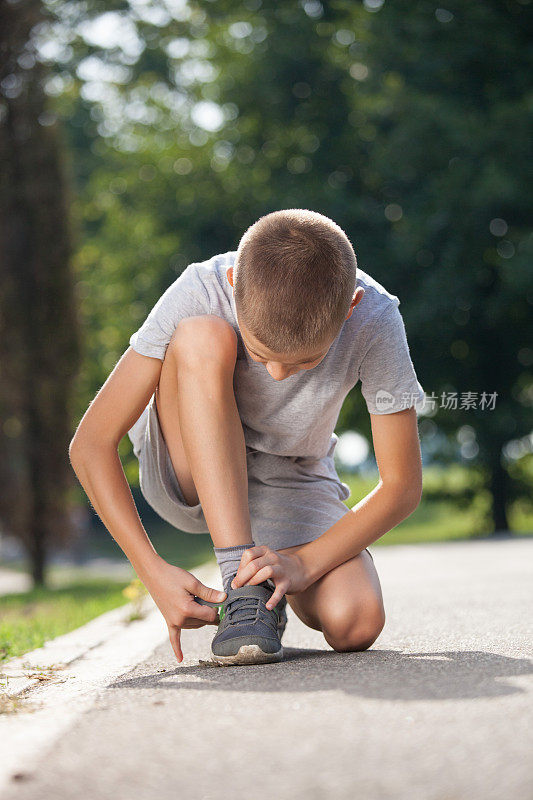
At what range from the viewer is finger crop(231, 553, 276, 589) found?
2.40 metres

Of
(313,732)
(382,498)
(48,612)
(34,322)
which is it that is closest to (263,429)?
(382,498)

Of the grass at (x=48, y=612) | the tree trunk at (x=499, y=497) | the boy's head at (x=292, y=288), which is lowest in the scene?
the tree trunk at (x=499, y=497)

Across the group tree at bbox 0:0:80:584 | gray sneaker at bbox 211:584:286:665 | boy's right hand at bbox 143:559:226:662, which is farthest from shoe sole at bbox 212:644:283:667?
tree at bbox 0:0:80:584

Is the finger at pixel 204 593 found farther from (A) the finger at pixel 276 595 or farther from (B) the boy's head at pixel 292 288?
(B) the boy's head at pixel 292 288

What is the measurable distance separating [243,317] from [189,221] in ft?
42.3

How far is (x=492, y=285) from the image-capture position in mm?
13641

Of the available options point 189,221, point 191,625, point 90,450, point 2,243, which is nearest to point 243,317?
point 90,450

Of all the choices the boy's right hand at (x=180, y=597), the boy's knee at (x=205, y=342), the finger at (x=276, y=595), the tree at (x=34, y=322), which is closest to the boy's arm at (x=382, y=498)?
the finger at (x=276, y=595)

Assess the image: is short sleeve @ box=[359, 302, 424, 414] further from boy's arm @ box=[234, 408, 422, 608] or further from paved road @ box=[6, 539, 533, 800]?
paved road @ box=[6, 539, 533, 800]

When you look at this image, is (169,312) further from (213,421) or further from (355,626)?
(355,626)

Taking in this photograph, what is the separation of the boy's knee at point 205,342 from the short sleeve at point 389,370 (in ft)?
1.38

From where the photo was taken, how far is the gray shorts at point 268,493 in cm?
300

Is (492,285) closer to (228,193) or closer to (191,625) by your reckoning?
(228,193)

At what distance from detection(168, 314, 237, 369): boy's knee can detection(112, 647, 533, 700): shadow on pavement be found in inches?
31.5
